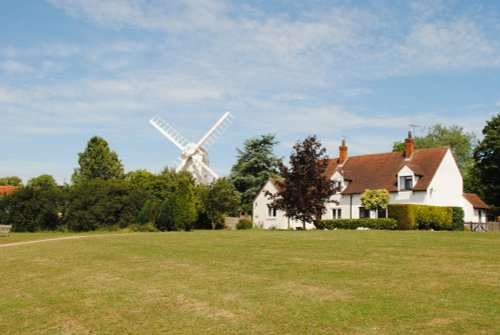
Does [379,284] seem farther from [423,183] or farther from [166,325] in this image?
[423,183]

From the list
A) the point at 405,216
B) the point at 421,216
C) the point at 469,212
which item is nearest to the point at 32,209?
the point at 405,216

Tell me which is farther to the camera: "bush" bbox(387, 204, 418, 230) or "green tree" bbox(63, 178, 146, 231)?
"green tree" bbox(63, 178, 146, 231)

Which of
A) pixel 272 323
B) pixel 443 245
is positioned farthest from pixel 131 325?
pixel 443 245

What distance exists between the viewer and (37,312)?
11.7 m

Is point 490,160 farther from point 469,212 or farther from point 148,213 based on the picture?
point 148,213

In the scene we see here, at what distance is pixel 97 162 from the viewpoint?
83000mm

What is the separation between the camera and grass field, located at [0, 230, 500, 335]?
977cm

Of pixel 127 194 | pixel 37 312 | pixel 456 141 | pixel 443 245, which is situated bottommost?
pixel 37 312

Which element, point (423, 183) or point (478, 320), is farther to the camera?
point (423, 183)

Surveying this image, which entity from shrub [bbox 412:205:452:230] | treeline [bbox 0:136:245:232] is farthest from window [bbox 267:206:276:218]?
shrub [bbox 412:205:452:230]

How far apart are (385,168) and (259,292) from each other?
1675 inches

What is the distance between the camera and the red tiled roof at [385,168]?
159 feet

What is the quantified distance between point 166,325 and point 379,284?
549cm

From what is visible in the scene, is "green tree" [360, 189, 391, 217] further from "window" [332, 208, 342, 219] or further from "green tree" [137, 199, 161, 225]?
"green tree" [137, 199, 161, 225]
